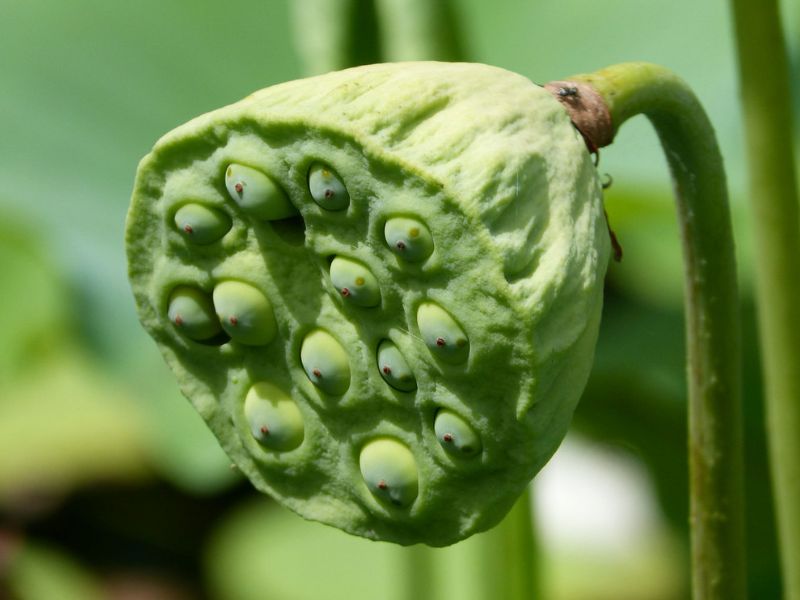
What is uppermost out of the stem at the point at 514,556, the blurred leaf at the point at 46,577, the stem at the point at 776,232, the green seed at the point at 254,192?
the green seed at the point at 254,192

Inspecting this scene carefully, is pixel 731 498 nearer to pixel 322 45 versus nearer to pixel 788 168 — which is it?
pixel 788 168

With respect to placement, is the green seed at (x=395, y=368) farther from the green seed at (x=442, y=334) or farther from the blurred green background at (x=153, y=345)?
the blurred green background at (x=153, y=345)

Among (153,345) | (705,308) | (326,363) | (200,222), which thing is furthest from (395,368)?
(153,345)

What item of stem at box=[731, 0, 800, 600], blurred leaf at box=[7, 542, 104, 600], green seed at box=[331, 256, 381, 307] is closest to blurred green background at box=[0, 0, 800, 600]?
blurred leaf at box=[7, 542, 104, 600]

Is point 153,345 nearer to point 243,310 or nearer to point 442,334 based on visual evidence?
point 243,310

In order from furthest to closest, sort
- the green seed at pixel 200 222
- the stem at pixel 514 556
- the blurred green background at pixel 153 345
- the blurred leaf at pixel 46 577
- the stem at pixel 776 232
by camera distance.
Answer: the blurred leaf at pixel 46 577 < the blurred green background at pixel 153 345 < the stem at pixel 514 556 < the stem at pixel 776 232 < the green seed at pixel 200 222

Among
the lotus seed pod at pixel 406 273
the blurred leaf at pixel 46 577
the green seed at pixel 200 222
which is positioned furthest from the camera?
the blurred leaf at pixel 46 577

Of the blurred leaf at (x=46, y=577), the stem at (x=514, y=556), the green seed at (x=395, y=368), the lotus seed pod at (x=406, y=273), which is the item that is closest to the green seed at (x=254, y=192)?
the lotus seed pod at (x=406, y=273)

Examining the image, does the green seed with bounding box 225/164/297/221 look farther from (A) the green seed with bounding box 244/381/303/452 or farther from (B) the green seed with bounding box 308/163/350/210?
(A) the green seed with bounding box 244/381/303/452
